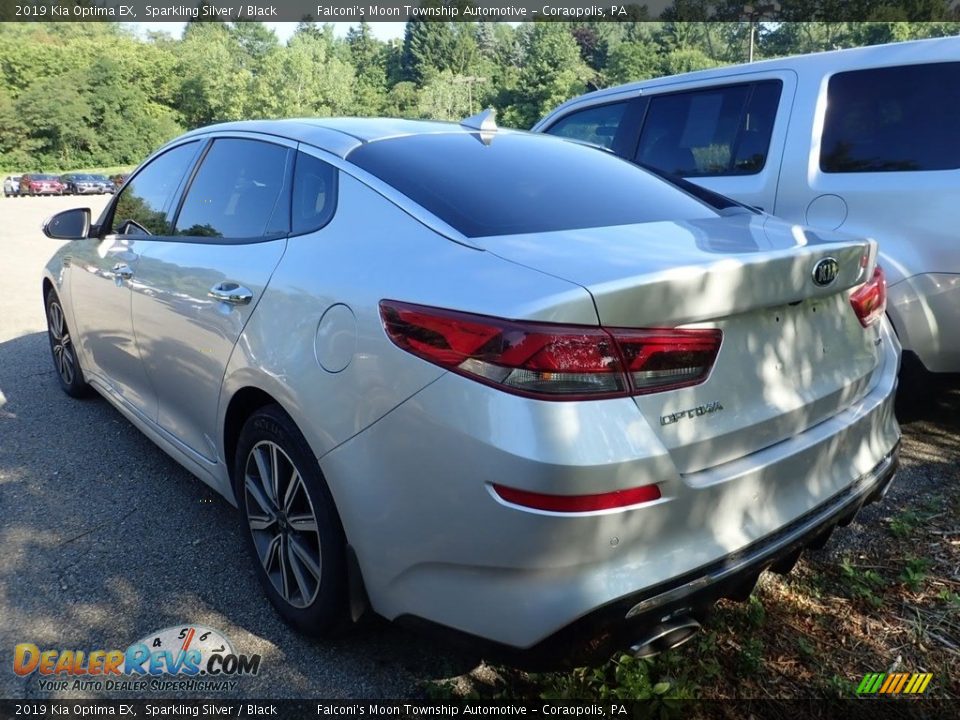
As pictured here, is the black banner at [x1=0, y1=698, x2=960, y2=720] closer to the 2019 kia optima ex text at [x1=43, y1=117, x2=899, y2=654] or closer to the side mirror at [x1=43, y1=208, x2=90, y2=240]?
the 2019 kia optima ex text at [x1=43, y1=117, x2=899, y2=654]

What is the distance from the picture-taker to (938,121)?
3.51m

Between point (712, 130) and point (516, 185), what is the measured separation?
260 centimetres

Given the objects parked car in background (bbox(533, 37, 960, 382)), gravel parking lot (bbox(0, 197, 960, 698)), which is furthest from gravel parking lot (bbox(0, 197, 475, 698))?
parked car in background (bbox(533, 37, 960, 382))

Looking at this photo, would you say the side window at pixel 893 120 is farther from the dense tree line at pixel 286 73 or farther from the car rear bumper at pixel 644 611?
the dense tree line at pixel 286 73

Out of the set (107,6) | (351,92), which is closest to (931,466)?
(351,92)

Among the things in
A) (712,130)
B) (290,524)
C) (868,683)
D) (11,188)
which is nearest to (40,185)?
(11,188)

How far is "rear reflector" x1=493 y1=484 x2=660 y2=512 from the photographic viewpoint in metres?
1.62

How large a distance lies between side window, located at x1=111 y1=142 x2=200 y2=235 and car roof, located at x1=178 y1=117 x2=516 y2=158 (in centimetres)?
42

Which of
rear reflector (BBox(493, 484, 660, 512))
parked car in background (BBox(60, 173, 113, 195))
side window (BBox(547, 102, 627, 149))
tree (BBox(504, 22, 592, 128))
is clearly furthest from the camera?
tree (BBox(504, 22, 592, 128))

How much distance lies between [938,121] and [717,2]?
80840 mm

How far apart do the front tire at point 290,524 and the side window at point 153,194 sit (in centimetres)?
141

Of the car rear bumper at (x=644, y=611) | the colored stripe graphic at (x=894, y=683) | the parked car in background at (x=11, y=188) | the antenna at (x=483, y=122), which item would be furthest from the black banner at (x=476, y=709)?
the parked car in background at (x=11, y=188)

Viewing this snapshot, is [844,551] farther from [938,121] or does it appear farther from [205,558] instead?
[205,558]

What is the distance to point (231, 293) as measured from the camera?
8.16 feet
